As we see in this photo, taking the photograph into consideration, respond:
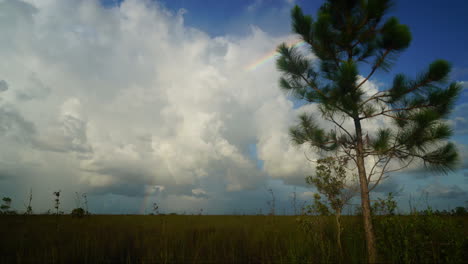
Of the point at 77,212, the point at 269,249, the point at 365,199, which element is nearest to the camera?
the point at 365,199

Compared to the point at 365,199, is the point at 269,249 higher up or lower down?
lower down

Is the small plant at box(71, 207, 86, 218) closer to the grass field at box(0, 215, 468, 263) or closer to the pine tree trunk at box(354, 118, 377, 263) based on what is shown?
the grass field at box(0, 215, 468, 263)

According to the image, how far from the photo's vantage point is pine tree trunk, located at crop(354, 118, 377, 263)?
4484 mm

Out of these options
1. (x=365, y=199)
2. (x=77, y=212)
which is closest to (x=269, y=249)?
(x=365, y=199)

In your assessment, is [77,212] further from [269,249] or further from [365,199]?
[365,199]

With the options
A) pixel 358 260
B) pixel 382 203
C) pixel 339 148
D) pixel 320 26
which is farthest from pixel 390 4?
pixel 358 260

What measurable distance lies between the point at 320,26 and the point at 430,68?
2.54 meters

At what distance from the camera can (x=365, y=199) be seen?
4805 mm

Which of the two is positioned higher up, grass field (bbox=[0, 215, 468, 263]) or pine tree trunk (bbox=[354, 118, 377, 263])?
pine tree trunk (bbox=[354, 118, 377, 263])

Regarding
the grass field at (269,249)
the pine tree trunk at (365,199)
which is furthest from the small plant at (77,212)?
the pine tree trunk at (365,199)

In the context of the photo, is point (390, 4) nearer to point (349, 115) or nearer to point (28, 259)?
point (349, 115)

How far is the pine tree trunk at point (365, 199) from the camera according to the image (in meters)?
4.48

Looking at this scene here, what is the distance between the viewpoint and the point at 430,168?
15.4ft

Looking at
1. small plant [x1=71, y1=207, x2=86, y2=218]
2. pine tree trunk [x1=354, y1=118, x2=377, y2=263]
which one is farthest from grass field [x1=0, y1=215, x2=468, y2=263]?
small plant [x1=71, y1=207, x2=86, y2=218]
